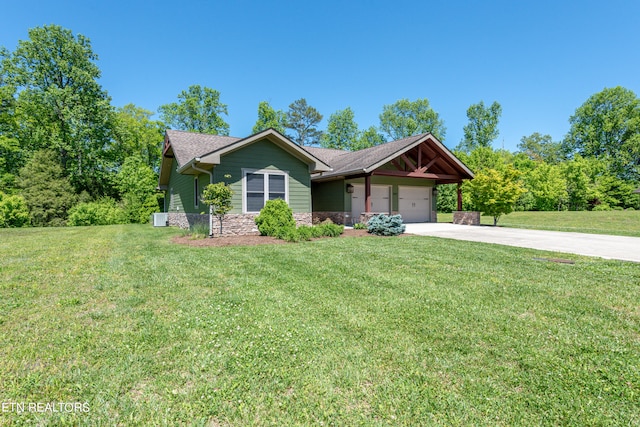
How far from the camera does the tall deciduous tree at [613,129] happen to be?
35062 millimetres

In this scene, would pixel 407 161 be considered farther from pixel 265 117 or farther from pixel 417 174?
pixel 265 117

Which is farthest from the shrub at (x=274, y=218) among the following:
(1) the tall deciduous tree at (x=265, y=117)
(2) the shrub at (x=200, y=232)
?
(1) the tall deciduous tree at (x=265, y=117)

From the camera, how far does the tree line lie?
20.0 metres

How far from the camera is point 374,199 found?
55.0 ft

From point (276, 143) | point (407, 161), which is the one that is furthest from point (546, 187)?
point (276, 143)

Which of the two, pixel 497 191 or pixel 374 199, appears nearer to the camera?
pixel 497 191

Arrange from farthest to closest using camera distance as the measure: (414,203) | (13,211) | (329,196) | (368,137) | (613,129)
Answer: (368,137), (613,129), (414,203), (13,211), (329,196)

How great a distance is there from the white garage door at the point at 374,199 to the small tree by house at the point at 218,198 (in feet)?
26.0

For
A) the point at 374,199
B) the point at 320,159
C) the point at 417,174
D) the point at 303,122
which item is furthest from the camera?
the point at 303,122

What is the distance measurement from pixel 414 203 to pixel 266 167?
1043 cm

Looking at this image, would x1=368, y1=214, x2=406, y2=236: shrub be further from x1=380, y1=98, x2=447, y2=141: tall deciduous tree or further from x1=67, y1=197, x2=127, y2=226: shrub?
x1=380, y1=98, x2=447, y2=141: tall deciduous tree

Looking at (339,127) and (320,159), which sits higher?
(339,127)

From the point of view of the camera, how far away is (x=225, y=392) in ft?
6.63

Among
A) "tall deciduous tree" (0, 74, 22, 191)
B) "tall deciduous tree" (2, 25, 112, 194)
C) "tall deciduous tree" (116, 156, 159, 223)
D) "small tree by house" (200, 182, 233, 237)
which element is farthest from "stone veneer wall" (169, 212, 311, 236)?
"tall deciduous tree" (0, 74, 22, 191)
